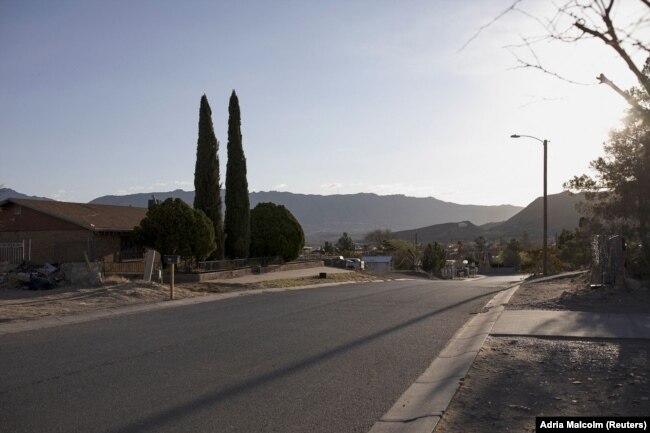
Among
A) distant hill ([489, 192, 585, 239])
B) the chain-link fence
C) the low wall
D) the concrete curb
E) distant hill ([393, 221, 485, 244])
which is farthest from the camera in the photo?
distant hill ([393, 221, 485, 244])

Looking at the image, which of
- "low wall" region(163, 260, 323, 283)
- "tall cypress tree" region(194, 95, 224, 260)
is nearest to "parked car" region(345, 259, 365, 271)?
"low wall" region(163, 260, 323, 283)

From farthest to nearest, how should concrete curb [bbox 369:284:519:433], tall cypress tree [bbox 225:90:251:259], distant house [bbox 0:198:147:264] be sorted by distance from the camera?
tall cypress tree [bbox 225:90:251:259], distant house [bbox 0:198:147:264], concrete curb [bbox 369:284:519:433]

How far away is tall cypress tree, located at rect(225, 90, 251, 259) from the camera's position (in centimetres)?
4175

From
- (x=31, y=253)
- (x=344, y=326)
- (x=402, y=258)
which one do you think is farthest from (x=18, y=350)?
(x=402, y=258)

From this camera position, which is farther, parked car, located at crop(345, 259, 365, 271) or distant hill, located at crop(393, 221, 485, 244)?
distant hill, located at crop(393, 221, 485, 244)

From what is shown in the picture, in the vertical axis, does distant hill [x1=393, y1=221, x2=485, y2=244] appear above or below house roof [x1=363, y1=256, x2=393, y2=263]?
above

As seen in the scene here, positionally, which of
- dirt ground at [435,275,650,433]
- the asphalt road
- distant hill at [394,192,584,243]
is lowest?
the asphalt road

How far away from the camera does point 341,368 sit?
32.7ft

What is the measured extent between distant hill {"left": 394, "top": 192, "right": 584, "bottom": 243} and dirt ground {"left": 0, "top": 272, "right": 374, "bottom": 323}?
91946mm

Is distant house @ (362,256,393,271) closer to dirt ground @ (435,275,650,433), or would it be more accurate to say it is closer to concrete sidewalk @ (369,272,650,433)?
concrete sidewalk @ (369,272,650,433)

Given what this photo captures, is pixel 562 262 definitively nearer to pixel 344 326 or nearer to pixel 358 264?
pixel 358 264

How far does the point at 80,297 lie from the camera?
20.9m

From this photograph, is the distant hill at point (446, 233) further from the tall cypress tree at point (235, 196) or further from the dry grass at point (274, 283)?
the tall cypress tree at point (235, 196)

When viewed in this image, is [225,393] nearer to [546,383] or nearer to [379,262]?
[546,383]
